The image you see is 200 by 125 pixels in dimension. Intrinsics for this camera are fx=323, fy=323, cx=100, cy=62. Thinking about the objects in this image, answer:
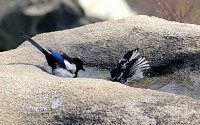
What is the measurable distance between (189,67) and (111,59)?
962mm

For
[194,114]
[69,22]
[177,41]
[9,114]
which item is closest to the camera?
[194,114]

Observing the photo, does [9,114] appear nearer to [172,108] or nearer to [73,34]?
[172,108]

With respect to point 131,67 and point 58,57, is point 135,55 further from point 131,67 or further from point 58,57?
point 58,57

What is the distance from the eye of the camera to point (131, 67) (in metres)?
3.69

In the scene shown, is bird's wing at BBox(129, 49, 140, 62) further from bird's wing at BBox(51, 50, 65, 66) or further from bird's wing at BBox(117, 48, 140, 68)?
bird's wing at BBox(51, 50, 65, 66)

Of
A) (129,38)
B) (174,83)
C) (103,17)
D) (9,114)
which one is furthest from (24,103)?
(103,17)

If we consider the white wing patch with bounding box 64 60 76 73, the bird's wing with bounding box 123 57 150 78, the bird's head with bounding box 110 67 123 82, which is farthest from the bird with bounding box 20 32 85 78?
the bird's wing with bounding box 123 57 150 78

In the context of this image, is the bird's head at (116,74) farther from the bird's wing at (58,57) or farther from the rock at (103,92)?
the bird's wing at (58,57)

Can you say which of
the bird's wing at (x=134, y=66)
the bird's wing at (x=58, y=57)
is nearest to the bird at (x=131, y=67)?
the bird's wing at (x=134, y=66)

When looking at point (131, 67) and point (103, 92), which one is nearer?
point (103, 92)

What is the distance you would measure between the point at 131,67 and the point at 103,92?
A: 3.98 ft

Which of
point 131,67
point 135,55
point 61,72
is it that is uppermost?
point 135,55

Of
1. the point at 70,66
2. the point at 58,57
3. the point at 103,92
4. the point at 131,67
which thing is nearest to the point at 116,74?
the point at 131,67

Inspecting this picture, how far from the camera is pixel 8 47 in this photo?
6566mm
